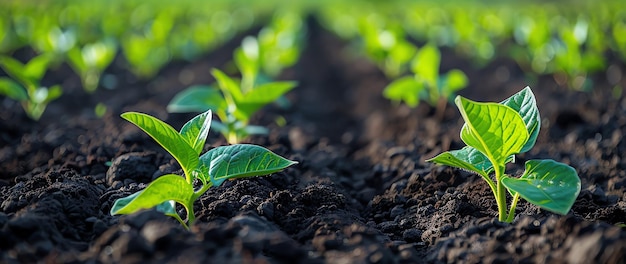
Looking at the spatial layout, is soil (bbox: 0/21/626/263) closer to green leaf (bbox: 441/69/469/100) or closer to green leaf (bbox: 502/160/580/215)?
green leaf (bbox: 502/160/580/215)

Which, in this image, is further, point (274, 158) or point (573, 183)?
point (274, 158)

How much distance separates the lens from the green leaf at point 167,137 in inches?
85.7

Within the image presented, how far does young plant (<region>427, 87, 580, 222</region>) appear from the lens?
2020mm

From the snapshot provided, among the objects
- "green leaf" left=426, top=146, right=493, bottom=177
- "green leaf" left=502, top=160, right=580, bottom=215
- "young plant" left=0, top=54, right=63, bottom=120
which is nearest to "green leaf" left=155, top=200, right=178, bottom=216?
"green leaf" left=426, top=146, right=493, bottom=177

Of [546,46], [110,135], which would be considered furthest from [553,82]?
[110,135]

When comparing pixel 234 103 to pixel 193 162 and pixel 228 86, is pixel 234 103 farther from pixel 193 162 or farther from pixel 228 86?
pixel 193 162

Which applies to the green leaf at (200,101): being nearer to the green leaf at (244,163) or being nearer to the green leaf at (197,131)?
the green leaf at (197,131)

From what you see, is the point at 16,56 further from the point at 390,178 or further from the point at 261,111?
the point at 390,178

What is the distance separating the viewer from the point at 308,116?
5695 mm

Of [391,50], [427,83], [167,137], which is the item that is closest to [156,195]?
[167,137]

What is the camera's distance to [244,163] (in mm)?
2291

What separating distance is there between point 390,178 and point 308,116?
2344 mm

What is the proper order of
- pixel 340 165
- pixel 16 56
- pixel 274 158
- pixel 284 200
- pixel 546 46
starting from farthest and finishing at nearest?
pixel 16 56 → pixel 546 46 → pixel 340 165 → pixel 284 200 → pixel 274 158

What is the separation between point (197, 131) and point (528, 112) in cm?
126
